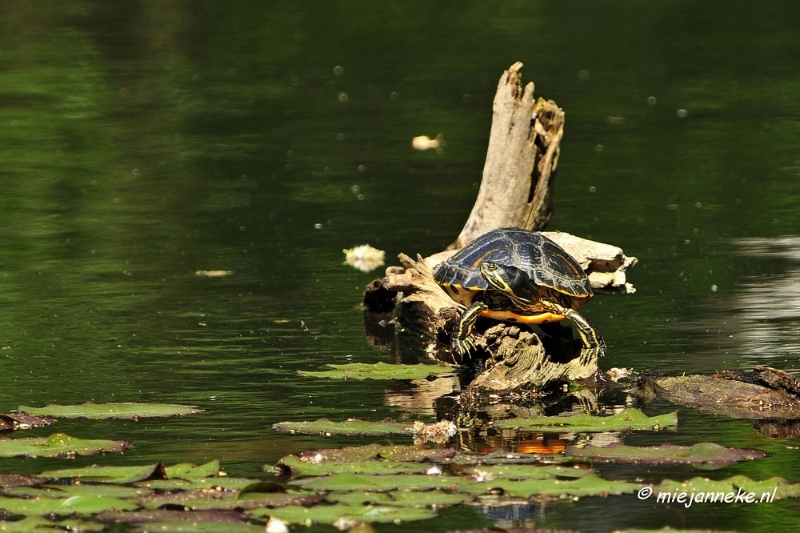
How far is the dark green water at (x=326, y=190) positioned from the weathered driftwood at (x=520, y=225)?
280mm

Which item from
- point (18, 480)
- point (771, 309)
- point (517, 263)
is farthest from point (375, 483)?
point (771, 309)

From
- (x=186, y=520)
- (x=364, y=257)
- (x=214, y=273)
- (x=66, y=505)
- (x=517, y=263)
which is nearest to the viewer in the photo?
(x=186, y=520)

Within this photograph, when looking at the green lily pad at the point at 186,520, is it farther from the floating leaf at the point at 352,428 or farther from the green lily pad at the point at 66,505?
the floating leaf at the point at 352,428

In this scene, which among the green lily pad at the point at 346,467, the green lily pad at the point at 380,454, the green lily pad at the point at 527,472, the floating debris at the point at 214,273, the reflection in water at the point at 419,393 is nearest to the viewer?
the green lily pad at the point at 527,472

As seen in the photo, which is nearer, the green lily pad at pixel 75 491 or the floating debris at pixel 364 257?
the green lily pad at pixel 75 491

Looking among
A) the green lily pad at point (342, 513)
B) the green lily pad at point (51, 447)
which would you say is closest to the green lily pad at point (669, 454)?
the green lily pad at point (342, 513)

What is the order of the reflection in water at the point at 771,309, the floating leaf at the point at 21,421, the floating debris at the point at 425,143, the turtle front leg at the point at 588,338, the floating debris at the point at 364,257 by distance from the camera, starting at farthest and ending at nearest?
1. the floating debris at the point at 425,143
2. the floating debris at the point at 364,257
3. the reflection in water at the point at 771,309
4. the turtle front leg at the point at 588,338
5. the floating leaf at the point at 21,421

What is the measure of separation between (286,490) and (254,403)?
1697 millimetres

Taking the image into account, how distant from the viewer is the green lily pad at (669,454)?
4.77 m

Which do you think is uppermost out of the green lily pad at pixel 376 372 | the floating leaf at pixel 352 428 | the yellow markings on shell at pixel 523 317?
the yellow markings on shell at pixel 523 317

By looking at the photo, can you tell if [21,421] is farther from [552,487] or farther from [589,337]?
[589,337]

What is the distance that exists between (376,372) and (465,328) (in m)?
0.50

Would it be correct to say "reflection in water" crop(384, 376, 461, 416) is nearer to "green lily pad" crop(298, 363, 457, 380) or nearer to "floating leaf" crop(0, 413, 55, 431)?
"green lily pad" crop(298, 363, 457, 380)

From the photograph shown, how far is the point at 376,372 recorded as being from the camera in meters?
6.55
